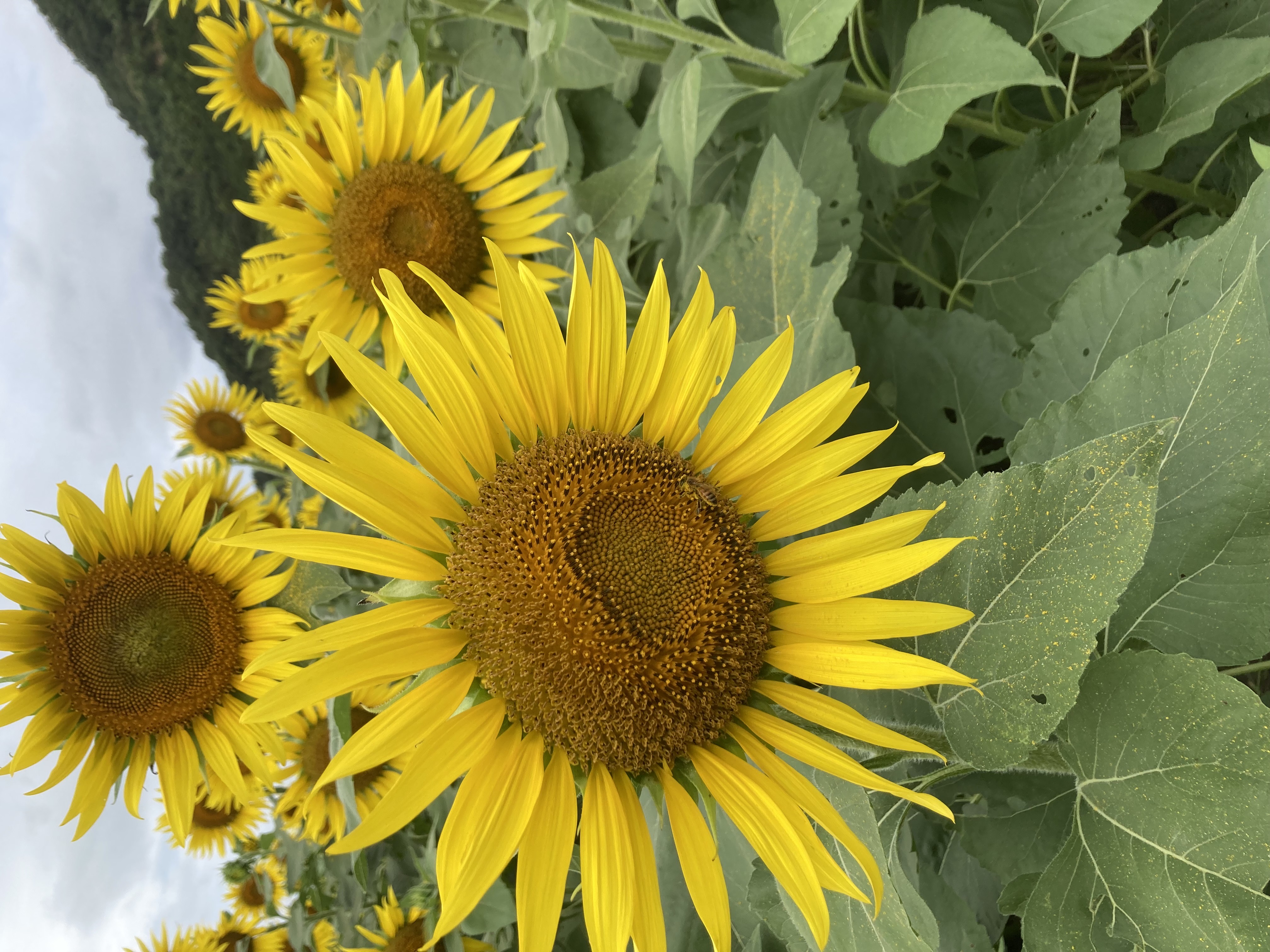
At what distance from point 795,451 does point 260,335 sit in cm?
280

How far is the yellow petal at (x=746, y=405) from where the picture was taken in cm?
85

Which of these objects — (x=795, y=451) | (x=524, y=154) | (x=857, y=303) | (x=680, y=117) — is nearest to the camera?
(x=795, y=451)

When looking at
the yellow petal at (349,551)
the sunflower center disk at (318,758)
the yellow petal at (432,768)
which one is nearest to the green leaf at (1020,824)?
the yellow petal at (432,768)

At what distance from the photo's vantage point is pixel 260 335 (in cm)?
309

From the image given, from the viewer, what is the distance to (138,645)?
4.55ft

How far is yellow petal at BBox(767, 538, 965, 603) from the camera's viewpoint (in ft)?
2.37

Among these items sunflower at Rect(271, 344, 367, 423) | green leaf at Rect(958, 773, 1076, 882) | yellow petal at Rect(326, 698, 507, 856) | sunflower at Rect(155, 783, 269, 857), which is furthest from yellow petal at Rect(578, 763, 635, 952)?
sunflower at Rect(155, 783, 269, 857)

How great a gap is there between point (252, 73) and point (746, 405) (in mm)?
2919

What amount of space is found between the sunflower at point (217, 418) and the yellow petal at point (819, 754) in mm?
2801

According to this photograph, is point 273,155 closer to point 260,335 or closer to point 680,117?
point 680,117

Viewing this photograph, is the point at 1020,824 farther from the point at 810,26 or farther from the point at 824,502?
the point at 810,26

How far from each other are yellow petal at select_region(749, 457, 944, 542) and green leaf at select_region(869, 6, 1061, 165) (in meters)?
0.57

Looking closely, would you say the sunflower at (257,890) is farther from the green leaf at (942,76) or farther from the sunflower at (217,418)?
the green leaf at (942,76)

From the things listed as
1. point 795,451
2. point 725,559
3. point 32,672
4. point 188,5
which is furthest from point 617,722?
point 188,5
